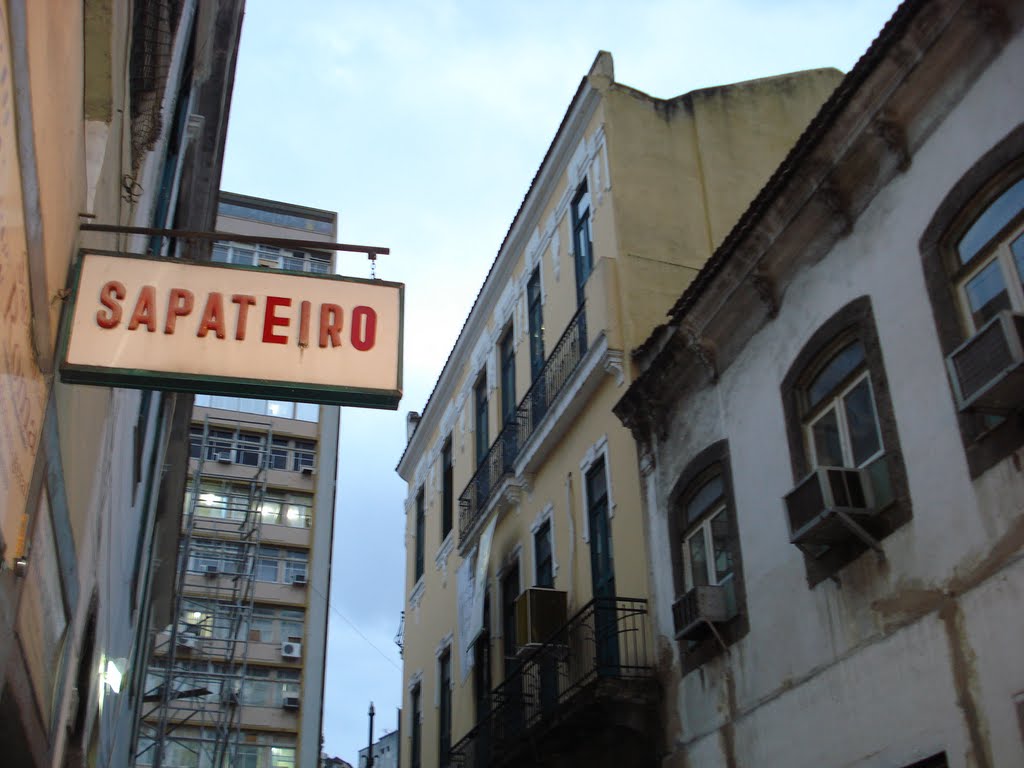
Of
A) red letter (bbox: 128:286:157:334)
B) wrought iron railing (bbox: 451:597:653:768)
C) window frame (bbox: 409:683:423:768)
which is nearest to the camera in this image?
red letter (bbox: 128:286:157:334)

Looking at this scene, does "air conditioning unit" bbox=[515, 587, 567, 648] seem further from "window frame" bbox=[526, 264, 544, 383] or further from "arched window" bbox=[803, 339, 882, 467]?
"arched window" bbox=[803, 339, 882, 467]

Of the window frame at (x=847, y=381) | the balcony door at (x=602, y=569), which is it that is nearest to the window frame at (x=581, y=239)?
the balcony door at (x=602, y=569)

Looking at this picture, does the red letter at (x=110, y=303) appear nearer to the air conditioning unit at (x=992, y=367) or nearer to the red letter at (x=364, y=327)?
the red letter at (x=364, y=327)

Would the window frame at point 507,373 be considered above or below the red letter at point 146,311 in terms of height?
above

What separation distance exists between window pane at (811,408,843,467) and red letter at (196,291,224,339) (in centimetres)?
682

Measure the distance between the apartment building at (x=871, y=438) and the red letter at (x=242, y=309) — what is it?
520cm

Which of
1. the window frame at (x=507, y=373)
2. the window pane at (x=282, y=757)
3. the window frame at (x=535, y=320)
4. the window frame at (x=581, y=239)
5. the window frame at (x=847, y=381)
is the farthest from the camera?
the window pane at (x=282, y=757)

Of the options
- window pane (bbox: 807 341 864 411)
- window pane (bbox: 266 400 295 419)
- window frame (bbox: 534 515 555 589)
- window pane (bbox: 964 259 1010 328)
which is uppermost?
window pane (bbox: 266 400 295 419)

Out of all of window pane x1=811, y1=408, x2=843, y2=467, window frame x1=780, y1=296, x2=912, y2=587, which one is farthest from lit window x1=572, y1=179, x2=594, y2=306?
window pane x1=811, y1=408, x2=843, y2=467

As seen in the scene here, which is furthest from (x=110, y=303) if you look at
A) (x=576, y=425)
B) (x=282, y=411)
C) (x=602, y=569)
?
(x=282, y=411)

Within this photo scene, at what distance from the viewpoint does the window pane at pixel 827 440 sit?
10.7m

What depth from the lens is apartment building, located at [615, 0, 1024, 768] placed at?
27.3 ft

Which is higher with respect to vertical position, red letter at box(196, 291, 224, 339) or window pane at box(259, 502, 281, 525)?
window pane at box(259, 502, 281, 525)

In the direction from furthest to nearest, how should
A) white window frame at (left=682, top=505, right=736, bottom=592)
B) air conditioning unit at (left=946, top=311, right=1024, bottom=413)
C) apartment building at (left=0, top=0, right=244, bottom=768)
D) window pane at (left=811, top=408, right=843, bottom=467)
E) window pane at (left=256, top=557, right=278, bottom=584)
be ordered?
1. window pane at (left=256, top=557, right=278, bottom=584)
2. white window frame at (left=682, top=505, right=736, bottom=592)
3. window pane at (left=811, top=408, right=843, bottom=467)
4. air conditioning unit at (left=946, top=311, right=1024, bottom=413)
5. apartment building at (left=0, top=0, right=244, bottom=768)
